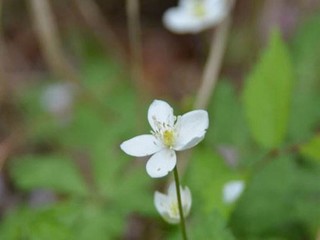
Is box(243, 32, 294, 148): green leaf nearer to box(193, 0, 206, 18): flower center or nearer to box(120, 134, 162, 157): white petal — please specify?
box(120, 134, 162, 157): white petal

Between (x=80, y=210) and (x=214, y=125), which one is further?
(x=214, y=125)

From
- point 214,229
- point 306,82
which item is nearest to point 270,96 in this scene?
point 214,229

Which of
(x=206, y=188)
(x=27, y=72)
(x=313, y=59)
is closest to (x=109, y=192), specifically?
A: (x=206, y=188)

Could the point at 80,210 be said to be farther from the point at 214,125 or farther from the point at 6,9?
the point at 6,9

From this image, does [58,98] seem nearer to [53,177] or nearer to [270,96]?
[53,177]

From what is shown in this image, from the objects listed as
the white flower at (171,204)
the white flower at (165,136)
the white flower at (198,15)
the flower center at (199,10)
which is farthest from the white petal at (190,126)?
the flower center at (199,10)

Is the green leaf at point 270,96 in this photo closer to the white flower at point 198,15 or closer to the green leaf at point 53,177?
the green leaf at point 53,177
